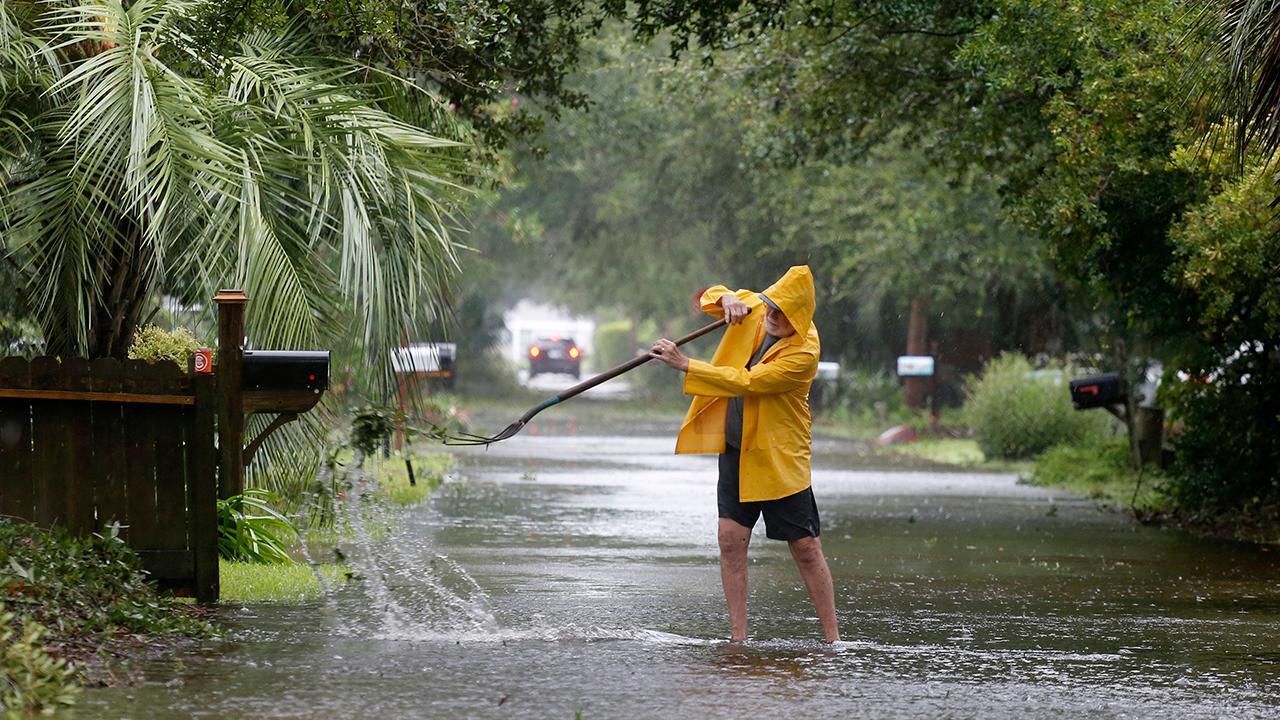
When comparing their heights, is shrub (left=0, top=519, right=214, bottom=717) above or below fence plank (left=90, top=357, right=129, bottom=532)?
below

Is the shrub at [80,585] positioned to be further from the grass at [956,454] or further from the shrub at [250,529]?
the grass at [956,454]

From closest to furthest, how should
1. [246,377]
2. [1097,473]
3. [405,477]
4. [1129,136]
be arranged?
[246,377] → [1129,136] → [405,477] → [1097,473]

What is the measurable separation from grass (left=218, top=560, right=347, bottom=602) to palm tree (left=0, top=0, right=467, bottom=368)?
1.36 meters

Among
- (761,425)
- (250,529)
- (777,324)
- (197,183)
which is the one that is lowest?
(250,529)

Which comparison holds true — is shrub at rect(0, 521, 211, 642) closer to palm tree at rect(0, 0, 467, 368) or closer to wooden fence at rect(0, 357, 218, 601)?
wooden fence at rect(0, 357, 218, 601)

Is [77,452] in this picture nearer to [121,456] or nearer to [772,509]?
[121,456]

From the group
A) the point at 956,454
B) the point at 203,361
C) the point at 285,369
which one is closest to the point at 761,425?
the point at 285,369

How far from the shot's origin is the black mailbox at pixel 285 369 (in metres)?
9.08

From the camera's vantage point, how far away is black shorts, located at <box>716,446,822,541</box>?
8.18 metres

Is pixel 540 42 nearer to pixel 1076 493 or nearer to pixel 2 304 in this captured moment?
pixel 2 304

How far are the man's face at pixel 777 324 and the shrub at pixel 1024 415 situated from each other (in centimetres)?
1728

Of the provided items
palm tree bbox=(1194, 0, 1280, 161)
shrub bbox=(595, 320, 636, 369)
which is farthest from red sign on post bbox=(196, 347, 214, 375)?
shrub bbox=(595, 320, 636, 369)

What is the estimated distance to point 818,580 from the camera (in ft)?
27.1

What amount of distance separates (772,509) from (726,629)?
3.29ft
